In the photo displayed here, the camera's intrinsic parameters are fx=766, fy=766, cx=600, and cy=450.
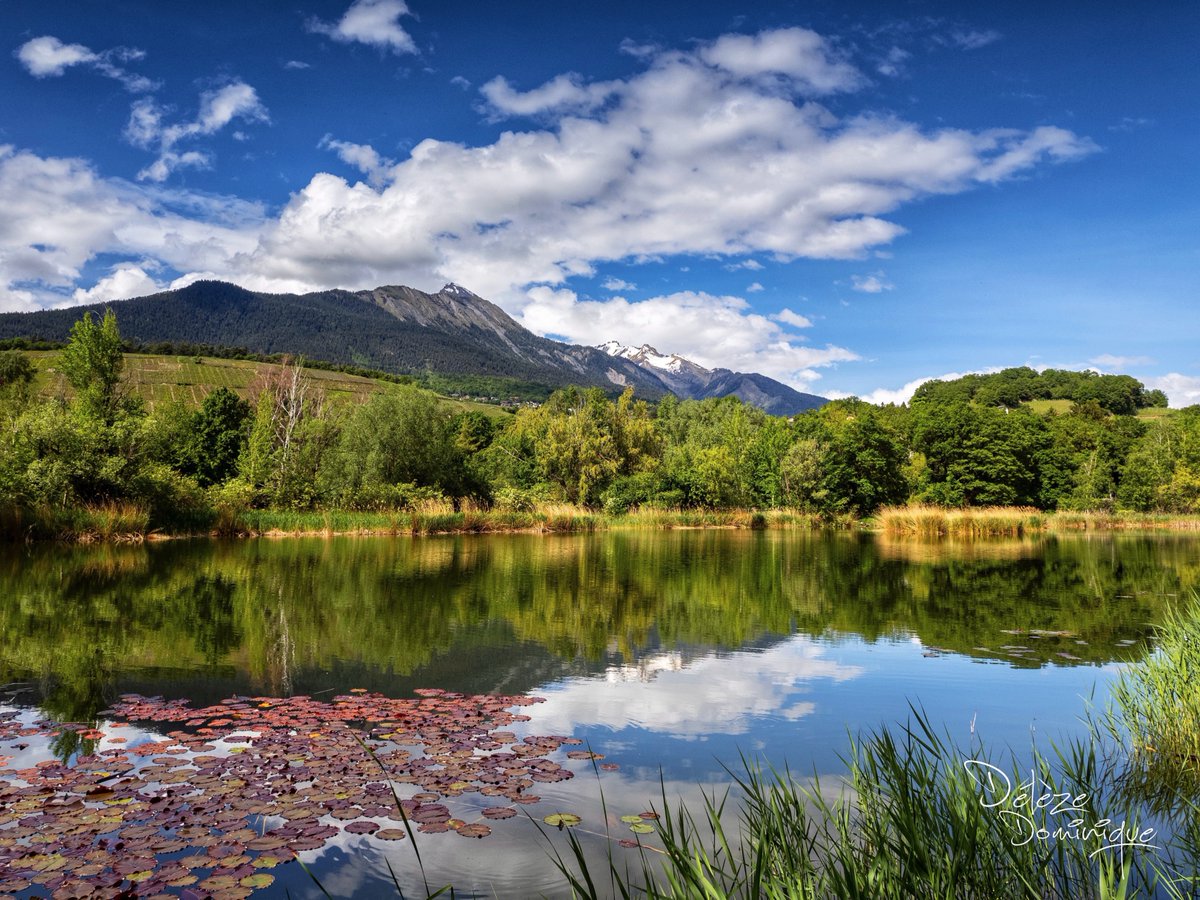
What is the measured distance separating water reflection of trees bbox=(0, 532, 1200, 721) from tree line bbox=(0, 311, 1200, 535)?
164 inches

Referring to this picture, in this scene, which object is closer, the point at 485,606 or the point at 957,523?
the point at 485,606

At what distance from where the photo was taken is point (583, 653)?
11.5m

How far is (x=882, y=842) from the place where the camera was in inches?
131

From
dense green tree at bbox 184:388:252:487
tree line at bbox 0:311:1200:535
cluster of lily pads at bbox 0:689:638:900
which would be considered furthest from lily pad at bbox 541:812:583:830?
A: dense green tree at bbox 184:388:252:487

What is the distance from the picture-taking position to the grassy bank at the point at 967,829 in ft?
10.6

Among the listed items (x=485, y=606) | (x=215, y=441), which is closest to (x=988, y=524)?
(x=485, y=606)

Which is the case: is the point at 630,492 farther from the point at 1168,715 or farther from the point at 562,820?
the point at 562,820

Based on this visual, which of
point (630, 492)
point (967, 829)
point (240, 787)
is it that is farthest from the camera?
point (630, 492)

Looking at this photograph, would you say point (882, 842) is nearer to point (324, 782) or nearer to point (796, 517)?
point (324, 782)

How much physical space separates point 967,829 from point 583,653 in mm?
8231

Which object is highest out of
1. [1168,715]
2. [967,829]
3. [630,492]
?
[630,492]

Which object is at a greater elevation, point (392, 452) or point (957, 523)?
point (392, 452)

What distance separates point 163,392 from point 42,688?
9943 cm

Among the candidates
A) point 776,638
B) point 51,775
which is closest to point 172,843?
point 51,775
